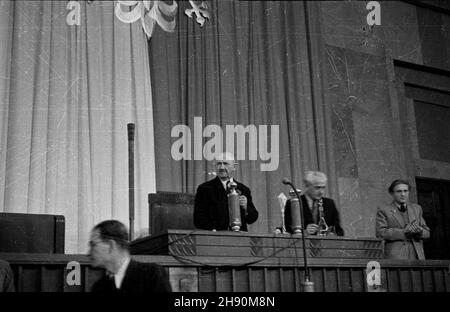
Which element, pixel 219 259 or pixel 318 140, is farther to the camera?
pixel 318 140

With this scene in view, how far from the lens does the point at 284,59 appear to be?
769cm

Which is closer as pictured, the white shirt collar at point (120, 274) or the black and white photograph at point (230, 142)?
the white shirt collar at point (120, 274)

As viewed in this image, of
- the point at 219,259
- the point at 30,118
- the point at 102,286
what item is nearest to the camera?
the point at 102,286

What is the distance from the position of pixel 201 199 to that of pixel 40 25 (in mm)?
2583

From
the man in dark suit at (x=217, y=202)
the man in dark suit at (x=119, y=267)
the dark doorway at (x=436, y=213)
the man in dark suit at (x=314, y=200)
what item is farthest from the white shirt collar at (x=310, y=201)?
the dark doorway at (x=436, y=213)

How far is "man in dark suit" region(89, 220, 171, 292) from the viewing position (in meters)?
2.77

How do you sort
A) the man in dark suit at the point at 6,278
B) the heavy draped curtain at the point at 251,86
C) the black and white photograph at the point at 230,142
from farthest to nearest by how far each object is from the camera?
the heavy draped curtain at the point at 251,86 < the black and white photograph at the point at 230,142 < the man in dark suit at the point at 6,278

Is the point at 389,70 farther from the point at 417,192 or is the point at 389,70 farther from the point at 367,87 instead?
the point at 417,192

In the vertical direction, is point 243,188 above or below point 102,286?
above

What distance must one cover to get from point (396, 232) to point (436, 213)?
9.04 ft

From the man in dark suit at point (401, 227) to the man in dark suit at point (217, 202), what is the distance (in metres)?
1.00

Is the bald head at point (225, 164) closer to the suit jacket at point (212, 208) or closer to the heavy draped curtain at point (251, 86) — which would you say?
the suit jacket at point (212, 208)

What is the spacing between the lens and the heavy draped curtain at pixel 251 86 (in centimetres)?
672
